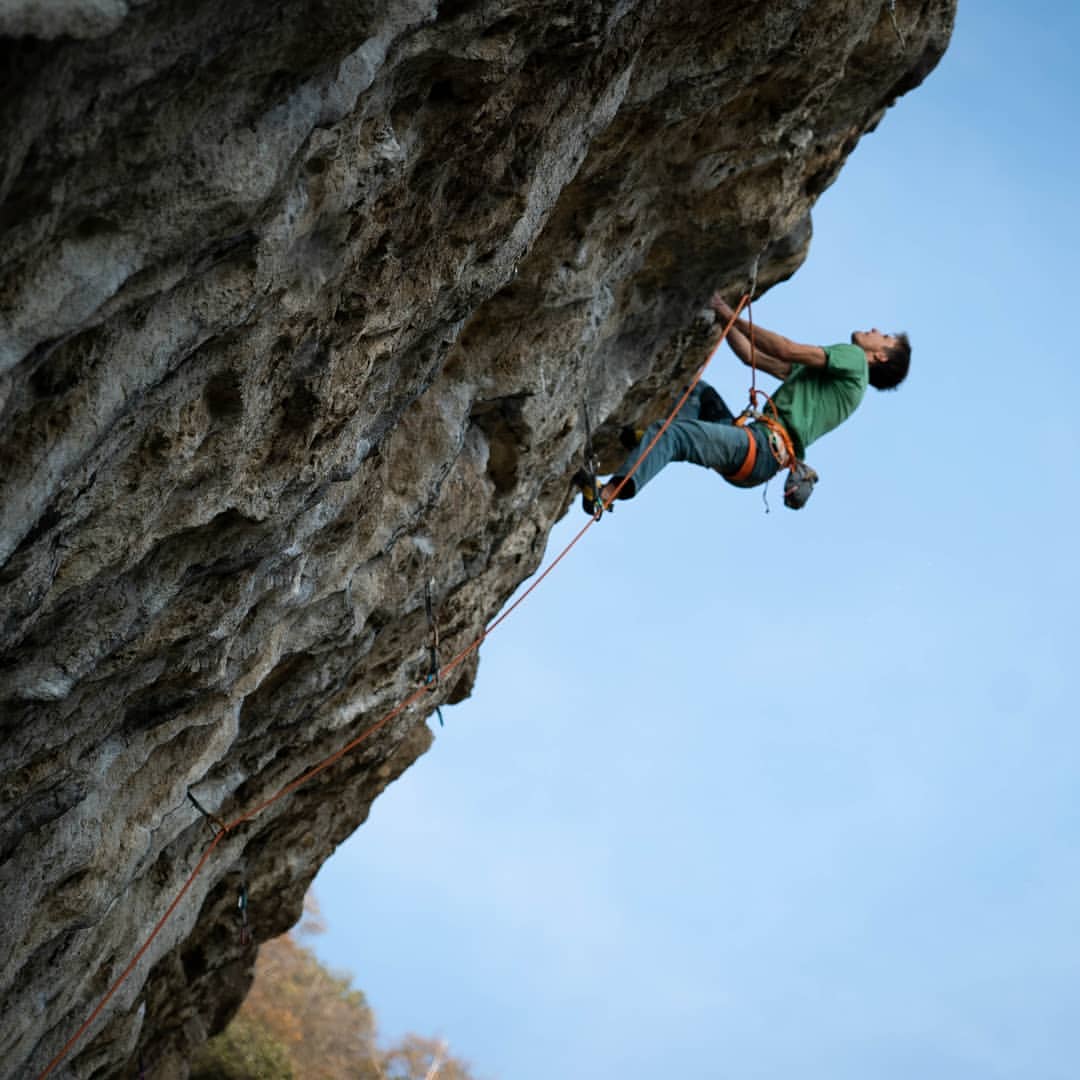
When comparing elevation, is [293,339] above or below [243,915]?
above

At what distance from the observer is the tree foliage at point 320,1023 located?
21.8m

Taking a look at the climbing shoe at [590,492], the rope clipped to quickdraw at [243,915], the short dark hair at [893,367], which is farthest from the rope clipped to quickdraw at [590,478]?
the rope clipped to quickdraw at [243,915]

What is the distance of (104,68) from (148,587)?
2.43 m

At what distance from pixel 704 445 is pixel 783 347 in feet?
3.29

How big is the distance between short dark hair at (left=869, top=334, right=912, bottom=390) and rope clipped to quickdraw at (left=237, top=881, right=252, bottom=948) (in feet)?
18.9

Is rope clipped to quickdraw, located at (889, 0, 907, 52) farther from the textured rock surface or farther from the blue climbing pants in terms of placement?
the blue climbing pants

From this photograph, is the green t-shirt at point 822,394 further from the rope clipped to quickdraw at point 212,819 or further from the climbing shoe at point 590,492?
the rope clipped to quickdraw at point 212,819

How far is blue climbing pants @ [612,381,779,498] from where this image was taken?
805cm

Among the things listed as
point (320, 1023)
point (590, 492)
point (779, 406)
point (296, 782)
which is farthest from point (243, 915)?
point (320, 1023)

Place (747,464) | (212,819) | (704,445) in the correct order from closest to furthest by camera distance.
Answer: (212,819) < (704,445) < (747,464)

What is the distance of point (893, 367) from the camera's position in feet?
32.0

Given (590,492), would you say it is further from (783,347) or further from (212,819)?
(212,819)

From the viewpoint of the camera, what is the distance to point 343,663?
25.5 ft

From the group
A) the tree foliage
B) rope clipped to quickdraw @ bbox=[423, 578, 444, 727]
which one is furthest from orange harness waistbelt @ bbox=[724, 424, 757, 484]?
the tree foliage
